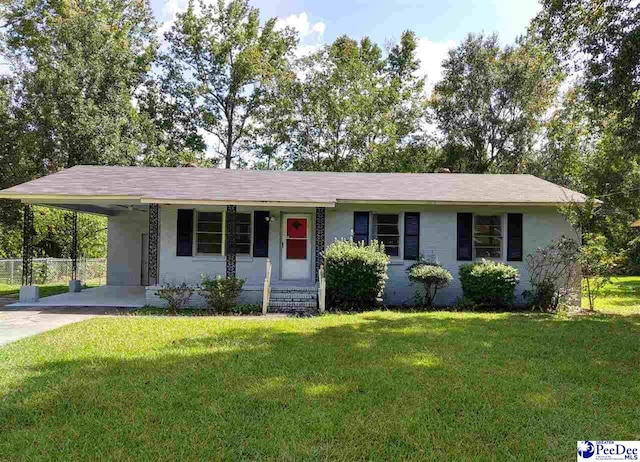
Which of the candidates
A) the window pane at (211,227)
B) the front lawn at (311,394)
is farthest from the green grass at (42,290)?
the front lawn at (311,394)

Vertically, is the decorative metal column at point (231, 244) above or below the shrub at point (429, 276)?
above

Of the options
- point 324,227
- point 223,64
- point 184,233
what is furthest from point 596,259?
point 223,64

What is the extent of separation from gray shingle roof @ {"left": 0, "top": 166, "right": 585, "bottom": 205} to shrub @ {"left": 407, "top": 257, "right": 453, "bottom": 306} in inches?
73.5

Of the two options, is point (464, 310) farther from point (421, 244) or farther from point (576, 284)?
point (576, 284)

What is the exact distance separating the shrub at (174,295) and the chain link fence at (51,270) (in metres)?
9.14

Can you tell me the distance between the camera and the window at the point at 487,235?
1345 centimetres

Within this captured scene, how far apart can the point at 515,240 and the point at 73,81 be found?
1951cm

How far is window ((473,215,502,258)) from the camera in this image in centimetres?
1345

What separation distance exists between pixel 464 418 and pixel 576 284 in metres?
10.6

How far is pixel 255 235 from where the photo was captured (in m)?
13.3

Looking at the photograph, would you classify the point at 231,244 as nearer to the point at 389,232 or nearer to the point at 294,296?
the point at 294,296

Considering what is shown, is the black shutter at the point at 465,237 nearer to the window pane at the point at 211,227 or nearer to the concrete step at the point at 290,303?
the concrete step at the point at 290,303

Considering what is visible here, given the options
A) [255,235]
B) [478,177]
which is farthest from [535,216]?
[255,235]

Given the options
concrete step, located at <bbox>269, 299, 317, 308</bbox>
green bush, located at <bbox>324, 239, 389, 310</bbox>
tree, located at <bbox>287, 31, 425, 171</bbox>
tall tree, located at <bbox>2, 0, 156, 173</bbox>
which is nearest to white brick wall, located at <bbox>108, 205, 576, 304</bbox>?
concrete step, located at <bbox>269, 299, 317, 308</bbox>
